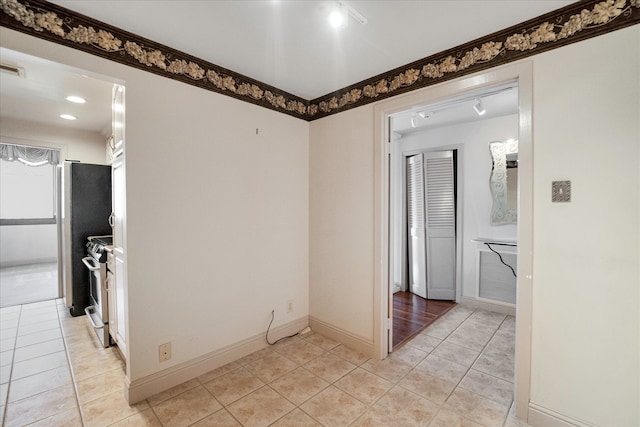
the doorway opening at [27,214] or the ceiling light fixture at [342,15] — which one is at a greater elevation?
the ceiling light fixture at [342,15]

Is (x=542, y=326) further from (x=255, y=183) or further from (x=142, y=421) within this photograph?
(x=142, y=421)

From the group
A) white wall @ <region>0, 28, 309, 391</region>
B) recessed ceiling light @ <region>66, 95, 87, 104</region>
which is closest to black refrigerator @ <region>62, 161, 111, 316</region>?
recessed ceiling light @ <region>66, 95, 87, 104</region>

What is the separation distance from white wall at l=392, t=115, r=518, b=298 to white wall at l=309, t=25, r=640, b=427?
85.7 inches

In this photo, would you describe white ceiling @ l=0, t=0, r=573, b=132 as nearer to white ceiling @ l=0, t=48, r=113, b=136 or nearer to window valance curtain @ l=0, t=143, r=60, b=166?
white ceiling @ l=0, t=48, r=113, b=136

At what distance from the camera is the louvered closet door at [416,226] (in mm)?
4230

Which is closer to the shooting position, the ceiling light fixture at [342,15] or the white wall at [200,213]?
the ceiling light fixture at [342,15]

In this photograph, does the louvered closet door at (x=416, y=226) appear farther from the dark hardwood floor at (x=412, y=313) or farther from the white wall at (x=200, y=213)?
the white wall at (x=200, y=213)

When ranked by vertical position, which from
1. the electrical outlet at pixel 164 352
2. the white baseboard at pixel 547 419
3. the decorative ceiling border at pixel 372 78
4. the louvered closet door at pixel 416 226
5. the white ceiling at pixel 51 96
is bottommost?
the white baseboard at pixel 547 419

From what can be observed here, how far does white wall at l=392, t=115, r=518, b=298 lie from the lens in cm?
370

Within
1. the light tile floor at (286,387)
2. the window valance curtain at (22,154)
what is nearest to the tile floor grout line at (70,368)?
the light tile floor at (286,387)

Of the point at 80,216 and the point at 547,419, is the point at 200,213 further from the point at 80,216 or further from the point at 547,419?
the point at 547,419

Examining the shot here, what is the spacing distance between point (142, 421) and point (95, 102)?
3.27 meters

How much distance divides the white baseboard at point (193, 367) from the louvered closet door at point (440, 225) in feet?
8.01

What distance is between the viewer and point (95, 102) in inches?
122
